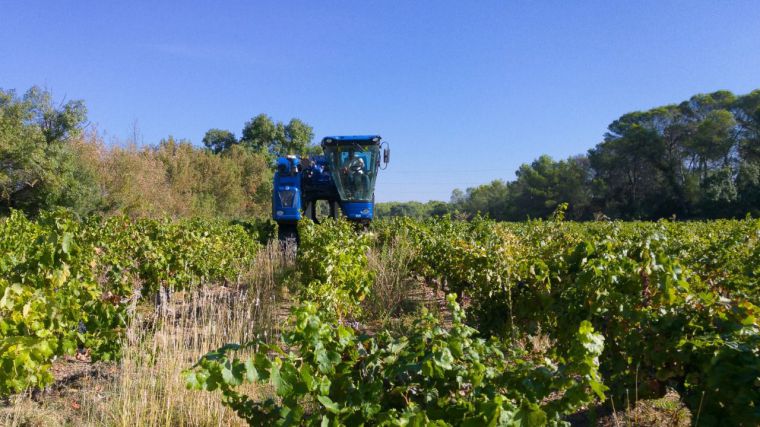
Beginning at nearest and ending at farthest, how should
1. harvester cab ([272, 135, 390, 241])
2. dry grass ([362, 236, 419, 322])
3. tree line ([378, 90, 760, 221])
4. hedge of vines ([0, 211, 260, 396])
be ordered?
hedge of vines ([0, 211, 260, 396])
dry grass ([362, 236, 419, 322])
harvester cab ([272, 135, 390, 241])
tree line ([378, 90, 760, 221])

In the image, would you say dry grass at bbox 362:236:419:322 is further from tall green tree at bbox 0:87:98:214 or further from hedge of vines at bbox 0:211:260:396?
tall green tree at bbox 0:87:98:214

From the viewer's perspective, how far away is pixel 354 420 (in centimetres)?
164

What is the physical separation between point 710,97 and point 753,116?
386 centimetres

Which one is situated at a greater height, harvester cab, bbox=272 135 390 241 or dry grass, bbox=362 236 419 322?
harvester cab, bbox=272 135 390 241

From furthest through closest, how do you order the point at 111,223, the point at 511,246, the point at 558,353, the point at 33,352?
1. the point at 111,223
2. the point at 511,246
3. the point at 558,353
4. the point at 33,352

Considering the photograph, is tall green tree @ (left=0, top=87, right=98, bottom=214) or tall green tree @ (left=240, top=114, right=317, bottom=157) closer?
Answer: tall green tree @ (left=0, top=87, right=98, bottom=214)

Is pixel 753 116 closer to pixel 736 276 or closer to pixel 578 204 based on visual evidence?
pixel 578 204

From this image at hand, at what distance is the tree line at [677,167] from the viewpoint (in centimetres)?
3181

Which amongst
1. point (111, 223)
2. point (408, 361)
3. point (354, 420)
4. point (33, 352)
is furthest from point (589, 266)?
point (111, 223)

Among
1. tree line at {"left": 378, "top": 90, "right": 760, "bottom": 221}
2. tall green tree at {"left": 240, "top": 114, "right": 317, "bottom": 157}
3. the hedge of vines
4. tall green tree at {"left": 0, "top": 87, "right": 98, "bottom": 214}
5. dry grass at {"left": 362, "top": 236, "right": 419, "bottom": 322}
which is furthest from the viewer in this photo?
tall green tree at {"left": 240, "top": 114, "right": 317, "bottom": 157}

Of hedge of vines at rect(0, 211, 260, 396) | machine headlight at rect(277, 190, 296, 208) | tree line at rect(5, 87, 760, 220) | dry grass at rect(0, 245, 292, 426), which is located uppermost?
tree line at rect(5, 87, 760, 220)

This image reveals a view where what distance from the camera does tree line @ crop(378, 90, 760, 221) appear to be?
104 ft

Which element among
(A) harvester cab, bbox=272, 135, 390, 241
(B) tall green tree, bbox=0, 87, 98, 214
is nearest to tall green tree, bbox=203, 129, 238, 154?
(B) tall green tree, bbox=0, 87, 98, 214

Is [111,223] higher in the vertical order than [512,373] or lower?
higher
